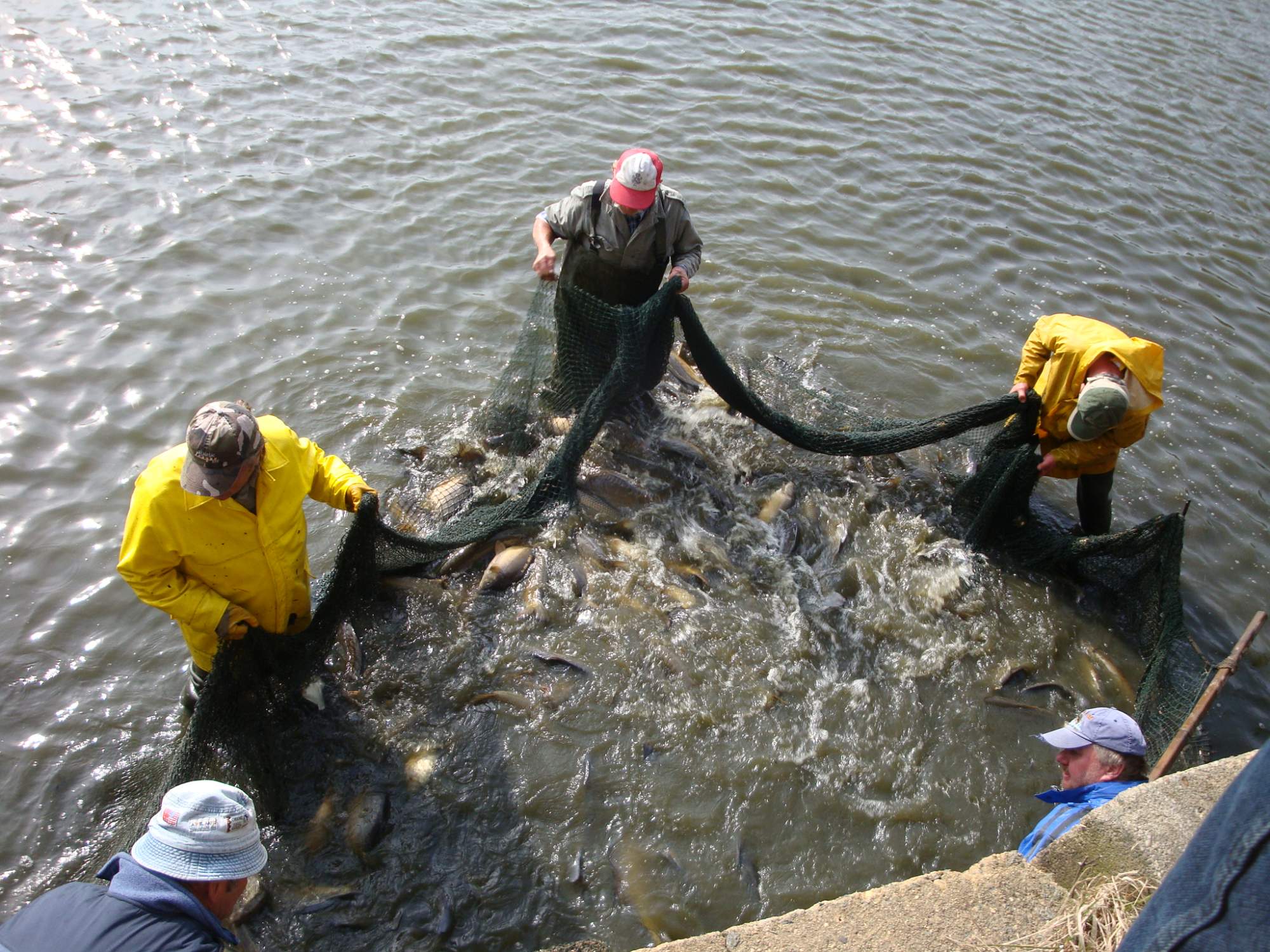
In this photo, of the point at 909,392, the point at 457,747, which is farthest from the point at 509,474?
the point at 909,392

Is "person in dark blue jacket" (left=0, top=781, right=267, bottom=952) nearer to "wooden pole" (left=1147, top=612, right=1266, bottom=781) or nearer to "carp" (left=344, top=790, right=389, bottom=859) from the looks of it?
"carp" (left=344, top=790, right=389, bottom=859)

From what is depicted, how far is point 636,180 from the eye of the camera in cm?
537

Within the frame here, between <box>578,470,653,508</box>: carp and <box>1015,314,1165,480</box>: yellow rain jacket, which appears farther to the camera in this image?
<box>578,470,653,508</box>: carp

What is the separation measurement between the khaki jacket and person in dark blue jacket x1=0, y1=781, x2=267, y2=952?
4148 mm

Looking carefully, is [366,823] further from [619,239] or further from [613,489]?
[619,239]

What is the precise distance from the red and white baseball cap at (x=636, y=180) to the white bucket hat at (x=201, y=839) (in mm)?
4056

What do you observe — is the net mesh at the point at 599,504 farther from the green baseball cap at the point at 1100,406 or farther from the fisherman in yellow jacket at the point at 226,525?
the green baseball cap at the point at 1100,406

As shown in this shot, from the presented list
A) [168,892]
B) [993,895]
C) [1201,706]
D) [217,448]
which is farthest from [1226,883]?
[1201,706]

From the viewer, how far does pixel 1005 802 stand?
461 cm

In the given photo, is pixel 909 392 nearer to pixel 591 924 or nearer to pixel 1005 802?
pixel 1005 802

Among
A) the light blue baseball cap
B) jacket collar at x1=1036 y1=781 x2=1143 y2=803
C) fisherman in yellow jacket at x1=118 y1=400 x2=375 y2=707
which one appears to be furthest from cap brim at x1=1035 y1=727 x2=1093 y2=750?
fisherman in yellow jacket at x1=118 y1=400 x2=375 y2=707

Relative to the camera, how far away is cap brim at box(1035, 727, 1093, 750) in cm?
406

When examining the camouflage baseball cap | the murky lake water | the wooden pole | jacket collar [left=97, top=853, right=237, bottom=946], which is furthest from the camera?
the murky lake water

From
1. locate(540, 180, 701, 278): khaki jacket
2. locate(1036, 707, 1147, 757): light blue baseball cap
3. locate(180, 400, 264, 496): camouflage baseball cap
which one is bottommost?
locate(1036, 707, 1147, 757): light blue baseball cap
